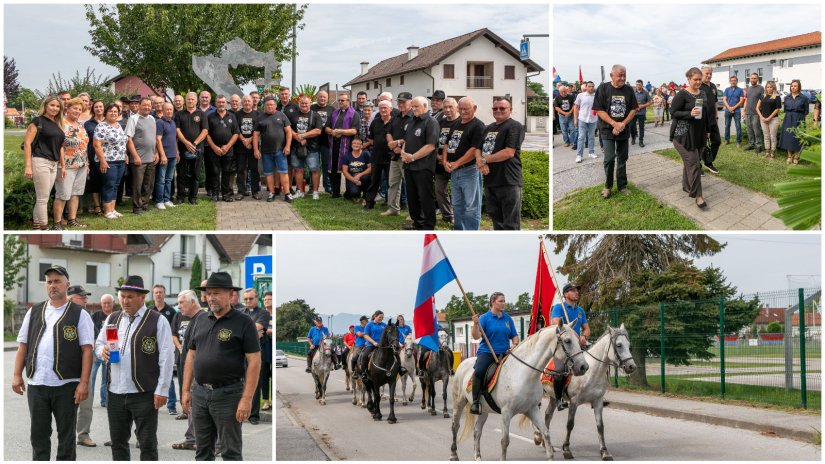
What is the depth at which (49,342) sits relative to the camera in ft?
24.1

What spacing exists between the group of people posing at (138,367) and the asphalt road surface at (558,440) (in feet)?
7.79

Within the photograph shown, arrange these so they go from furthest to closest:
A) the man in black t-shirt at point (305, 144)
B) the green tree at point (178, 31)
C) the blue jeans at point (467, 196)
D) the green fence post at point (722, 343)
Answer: the green tree at point (178, 31)
the man in black t-shirt at point (305, 144)
the green fence post at point (722, 343)
the blue jeans at point (467, 196)

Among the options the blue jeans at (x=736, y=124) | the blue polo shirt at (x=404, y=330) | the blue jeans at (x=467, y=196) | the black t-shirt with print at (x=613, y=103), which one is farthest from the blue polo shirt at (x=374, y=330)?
the blue jeans at (x=736, y=124)

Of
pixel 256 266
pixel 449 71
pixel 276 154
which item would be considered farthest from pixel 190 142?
pixel 449 71

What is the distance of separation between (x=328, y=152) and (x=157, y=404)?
783 centimetres

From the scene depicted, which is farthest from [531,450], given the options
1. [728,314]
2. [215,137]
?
[215,137]

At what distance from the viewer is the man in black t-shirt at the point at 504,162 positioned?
10.3m

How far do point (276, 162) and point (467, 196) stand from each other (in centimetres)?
427

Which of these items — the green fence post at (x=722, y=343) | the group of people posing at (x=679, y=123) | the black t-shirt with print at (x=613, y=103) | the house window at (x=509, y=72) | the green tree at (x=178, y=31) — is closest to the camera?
the group of people posing at (x=679, y=123)

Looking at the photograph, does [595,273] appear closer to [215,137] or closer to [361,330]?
[361,330]

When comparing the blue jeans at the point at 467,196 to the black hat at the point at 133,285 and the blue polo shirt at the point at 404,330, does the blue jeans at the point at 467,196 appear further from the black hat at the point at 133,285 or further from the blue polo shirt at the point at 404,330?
the black hat at the point at 133,285

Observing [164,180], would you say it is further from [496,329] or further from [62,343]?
[496,329]

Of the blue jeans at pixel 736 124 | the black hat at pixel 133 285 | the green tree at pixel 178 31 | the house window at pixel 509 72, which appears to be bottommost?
the black hat at pixel 133 285

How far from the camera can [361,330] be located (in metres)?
15.8
